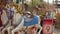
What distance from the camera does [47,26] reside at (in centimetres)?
176

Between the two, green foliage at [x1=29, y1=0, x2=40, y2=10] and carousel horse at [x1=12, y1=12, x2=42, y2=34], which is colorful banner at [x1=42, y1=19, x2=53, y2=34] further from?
green foliage at [x1=29, y1=0, x2=40, y2=10]

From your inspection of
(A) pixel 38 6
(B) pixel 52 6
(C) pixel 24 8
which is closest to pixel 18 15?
(C) pixel 24 8

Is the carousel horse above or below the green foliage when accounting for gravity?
below

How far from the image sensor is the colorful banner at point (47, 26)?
1.75m

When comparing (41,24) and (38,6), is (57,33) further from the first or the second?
(38,6)

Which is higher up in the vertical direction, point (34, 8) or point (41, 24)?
point (34, 8)

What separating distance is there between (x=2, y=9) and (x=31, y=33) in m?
0.33

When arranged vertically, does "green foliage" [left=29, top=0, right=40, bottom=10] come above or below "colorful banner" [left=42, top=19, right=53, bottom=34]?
above

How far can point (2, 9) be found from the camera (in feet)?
5.63

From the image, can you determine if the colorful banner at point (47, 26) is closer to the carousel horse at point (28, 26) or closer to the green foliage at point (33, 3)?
the carousel horse at point (28, 26)

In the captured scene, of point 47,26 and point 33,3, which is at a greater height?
point 33,3

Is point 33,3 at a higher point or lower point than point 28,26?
higher

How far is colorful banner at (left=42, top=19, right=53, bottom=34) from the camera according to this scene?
→ 1746 mm

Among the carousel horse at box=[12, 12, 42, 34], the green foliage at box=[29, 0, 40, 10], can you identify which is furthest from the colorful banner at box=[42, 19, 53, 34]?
the green foliage at box=[29, 0, 40, 10]
